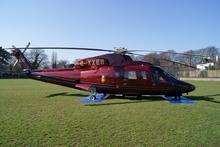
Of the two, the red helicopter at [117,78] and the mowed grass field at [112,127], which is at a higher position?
the red helicopter at [117,78]

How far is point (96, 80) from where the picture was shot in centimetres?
1983

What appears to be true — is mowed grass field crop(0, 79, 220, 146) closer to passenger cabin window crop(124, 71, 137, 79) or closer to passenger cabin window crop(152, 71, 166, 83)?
passenger cabin window crop(152, 71, 166, 83)

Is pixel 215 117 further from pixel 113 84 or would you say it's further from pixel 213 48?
pixel 213 48

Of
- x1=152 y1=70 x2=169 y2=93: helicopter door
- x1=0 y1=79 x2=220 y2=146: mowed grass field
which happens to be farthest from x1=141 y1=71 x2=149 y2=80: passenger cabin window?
x1=0 y1=79 x2=220 y2=146: mowed grass field

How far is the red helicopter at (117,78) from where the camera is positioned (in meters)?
18.5

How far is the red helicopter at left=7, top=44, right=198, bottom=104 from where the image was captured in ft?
60.6

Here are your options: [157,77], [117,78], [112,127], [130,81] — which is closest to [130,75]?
[130,81]

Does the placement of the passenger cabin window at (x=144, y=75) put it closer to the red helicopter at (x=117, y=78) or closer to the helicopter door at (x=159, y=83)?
the red helicopter at (x=117, y=78)

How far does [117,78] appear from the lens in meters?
19.2

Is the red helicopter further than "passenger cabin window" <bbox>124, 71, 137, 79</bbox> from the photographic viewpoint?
No

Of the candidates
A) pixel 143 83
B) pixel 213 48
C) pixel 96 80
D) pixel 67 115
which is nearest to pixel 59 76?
pixel 96 80

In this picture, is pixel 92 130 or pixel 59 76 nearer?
pixel 92 130

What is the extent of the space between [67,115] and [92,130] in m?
3.15

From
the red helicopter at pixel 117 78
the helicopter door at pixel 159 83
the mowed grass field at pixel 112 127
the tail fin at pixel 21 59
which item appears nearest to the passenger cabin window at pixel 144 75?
the red helicopter at pixel 117 78
